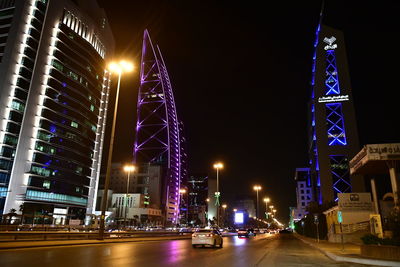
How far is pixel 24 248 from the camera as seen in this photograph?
17.3 m

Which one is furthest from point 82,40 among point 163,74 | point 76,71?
point 163,74

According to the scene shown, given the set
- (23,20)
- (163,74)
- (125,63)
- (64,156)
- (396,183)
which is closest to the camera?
(125,63)

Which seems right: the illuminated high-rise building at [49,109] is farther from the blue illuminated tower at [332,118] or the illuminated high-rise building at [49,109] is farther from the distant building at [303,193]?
the distant building at [303,193]

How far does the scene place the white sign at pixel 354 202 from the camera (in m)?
A: 36.2

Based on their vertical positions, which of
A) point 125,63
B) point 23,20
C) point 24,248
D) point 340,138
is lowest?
point 24,248

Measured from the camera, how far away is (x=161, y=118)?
498 feet

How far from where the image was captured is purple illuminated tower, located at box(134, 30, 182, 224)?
144 metres

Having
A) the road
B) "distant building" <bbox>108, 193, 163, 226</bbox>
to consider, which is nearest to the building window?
"distant building" <bbox>108, 193, 163, 226</bbox>

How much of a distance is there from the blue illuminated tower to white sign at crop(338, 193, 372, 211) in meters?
59.2

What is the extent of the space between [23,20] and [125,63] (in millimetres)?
75562

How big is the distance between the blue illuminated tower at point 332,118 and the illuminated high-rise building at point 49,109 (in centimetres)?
7430

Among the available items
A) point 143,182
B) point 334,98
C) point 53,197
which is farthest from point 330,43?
point 53,197

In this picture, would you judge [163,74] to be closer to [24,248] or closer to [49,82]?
[49,82]

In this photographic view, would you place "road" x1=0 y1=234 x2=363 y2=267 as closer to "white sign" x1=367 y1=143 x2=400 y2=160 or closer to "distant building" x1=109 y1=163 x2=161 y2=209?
"white sign" x1=367 y1=143 x2=400 y2=160
